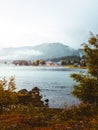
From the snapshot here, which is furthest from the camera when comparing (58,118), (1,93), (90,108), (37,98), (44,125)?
(37,98)

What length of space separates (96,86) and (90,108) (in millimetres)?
1497

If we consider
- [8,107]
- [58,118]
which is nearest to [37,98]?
[8,107]

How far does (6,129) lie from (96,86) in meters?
8.91

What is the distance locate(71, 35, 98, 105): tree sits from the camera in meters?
19.7

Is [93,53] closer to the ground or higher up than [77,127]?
higher up

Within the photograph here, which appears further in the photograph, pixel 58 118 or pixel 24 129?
pixel 58 118

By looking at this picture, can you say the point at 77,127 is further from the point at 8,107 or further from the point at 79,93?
the point at 8,107

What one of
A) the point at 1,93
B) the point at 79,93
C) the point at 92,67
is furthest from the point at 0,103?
the point at 92,67

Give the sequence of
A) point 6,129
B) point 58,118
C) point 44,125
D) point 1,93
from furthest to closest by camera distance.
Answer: point 1,93
point 58,118
point 44,125
point 6,129

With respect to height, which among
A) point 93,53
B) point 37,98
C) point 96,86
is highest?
point 93,53

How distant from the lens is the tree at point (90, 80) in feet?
64.5

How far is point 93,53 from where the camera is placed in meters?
20.7

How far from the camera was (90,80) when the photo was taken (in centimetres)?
1975

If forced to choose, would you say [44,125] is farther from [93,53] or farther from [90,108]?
[93,53]
